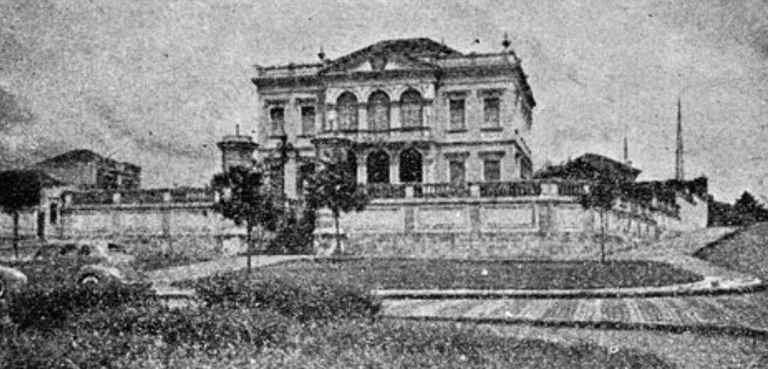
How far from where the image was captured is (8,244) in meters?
10.0

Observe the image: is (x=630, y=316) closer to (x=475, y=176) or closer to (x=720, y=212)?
(x=475, y=176)

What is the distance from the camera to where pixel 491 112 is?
39125mm

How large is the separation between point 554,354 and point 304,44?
922 centimetres

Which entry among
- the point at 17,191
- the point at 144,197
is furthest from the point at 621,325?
the point at 144,197

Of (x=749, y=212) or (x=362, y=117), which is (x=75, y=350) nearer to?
(x=749, y=212)

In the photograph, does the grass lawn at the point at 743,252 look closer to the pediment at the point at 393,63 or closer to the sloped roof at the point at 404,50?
the pediment at the point at 393,63

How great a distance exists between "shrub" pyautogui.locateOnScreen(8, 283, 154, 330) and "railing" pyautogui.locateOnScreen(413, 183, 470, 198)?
19.4 m

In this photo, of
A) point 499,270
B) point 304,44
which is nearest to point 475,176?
point 499,270

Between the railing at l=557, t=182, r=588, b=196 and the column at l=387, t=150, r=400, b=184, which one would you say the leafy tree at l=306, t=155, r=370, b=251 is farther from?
the column at l=387, t=150, r=400, b=184

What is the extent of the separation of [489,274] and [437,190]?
8.88m

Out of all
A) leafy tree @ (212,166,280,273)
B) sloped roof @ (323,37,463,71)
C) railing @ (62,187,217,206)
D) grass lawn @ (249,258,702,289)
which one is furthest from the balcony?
leafy tree @ (212,166,280,273)

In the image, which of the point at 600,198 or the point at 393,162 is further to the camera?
the point at 393,162

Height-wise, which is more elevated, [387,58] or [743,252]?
[387,58]

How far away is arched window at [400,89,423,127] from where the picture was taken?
129ft
